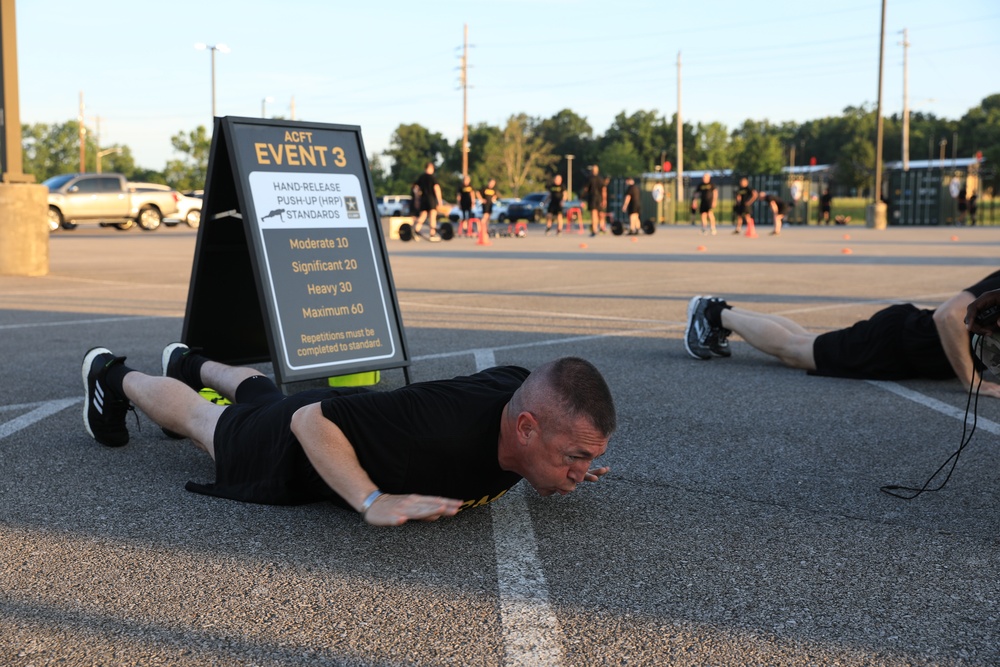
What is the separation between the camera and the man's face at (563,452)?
320cm

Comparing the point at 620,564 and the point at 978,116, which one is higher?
the point at 978,116

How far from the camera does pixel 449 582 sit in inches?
124

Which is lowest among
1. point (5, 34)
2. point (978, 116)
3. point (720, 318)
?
point (720, 318)

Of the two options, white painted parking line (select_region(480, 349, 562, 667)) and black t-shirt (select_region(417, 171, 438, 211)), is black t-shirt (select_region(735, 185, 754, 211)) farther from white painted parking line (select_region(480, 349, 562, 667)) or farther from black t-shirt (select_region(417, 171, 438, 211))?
white painted parking line (select_region(480, 349, 562, 667))

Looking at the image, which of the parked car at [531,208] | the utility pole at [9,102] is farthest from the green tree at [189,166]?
the utility pole at [9,102]

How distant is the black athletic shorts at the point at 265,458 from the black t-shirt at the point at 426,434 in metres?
0.32

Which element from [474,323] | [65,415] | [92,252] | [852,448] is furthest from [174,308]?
[92,252]

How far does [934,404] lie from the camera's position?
19.4ft

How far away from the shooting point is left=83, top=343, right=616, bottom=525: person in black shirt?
3.23 metres

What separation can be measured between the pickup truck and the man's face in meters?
35.3

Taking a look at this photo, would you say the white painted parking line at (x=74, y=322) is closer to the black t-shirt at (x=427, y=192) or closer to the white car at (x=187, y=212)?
the black t-shirt at (x=427, y=192)

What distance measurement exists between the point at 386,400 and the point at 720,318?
440cm

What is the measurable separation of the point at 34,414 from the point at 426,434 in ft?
10.2

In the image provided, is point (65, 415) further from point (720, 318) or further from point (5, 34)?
point (5, 34)
